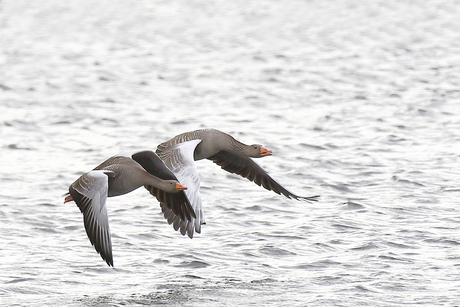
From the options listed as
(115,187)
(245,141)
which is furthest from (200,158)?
(245,141)

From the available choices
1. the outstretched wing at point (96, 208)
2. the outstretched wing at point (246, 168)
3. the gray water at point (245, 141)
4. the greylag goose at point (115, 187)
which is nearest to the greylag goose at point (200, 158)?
the outstretched wing at point (246, 168)

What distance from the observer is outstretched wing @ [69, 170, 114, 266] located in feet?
31.3

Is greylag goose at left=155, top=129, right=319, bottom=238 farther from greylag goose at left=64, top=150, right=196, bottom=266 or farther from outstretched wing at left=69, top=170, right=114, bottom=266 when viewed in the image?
outstretched wing at left=69, top=170, right=114, bottom=266

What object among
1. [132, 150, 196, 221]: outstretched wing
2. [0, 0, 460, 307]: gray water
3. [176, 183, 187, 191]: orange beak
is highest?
[176, 183, 187, 191]: orange beak

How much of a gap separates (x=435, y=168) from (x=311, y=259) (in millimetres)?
5211

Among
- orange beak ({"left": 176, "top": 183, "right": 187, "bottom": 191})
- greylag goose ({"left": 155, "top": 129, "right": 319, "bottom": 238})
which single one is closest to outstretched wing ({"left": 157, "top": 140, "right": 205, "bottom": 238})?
greylag goose ({"left": 155, "top": 129, "right": 319, "bottom": 238})

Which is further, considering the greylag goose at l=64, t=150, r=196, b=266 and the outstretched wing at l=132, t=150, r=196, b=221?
the outstretched wing at l=132, t=150, r=196, b=221

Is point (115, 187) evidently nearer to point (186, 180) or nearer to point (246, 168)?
point (186, 180)

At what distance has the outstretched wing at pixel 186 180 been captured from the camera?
34.9 feet

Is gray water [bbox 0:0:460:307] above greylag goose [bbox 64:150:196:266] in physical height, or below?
below

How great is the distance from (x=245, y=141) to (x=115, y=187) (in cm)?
760

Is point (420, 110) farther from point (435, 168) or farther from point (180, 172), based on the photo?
point (180, 172)

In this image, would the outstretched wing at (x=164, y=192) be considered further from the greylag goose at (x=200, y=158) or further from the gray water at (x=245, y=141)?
the gray water at (x=245, y=141)

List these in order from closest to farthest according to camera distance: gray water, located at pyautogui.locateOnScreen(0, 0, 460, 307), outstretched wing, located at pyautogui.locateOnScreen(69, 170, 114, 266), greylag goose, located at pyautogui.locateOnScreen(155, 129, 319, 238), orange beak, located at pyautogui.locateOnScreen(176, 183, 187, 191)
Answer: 1. outstretched wing, located at pyautogui.locateOnScreen(69, 170, 114, 266)
2. orange beak, located at pyautogui.locateOnScreen(176, 183, 187, 191)
3. gray water, located at pyautogui.locateOnScreen(0, 0, 460, 307)
4. greylag goose, located at pyautogui.locateOnScreen(155, 129, 319, 238)
